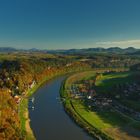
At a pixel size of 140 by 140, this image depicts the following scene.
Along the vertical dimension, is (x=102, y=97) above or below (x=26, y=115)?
above

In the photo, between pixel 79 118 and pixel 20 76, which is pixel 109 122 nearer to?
pixel 79 118

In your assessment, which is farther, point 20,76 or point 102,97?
point 20,76

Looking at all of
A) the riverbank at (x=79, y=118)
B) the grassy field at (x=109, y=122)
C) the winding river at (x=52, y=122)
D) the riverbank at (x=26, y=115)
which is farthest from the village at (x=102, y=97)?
the riverbank at (x=26, y=115)

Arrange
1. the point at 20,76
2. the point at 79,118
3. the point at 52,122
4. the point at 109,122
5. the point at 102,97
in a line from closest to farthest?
the point at 109,122
the point at 52,122
the point at 79,118
the point at 102,97
the point at 20,76

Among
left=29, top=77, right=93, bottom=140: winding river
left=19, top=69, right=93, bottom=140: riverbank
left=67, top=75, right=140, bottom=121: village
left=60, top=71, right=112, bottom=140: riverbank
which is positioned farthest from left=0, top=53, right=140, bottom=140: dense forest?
left=67, top=75, right=140, bottom=121: village

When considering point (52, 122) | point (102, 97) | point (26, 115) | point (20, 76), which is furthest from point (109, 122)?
point (20, 76)

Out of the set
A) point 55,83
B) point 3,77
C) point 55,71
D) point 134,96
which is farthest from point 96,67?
point 134,96

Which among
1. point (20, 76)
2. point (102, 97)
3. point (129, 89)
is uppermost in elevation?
point (20, 76)

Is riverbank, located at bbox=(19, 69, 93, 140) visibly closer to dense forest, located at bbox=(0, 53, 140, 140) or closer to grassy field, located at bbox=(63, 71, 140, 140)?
dense forest, located at bbox=(0, 53, 140, 140)

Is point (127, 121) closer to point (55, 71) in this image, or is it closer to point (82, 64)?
point (55, 71)

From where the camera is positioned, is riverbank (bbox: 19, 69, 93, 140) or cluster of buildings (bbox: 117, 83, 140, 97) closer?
riverbank (bbox: 19, 69, 93, 140)
